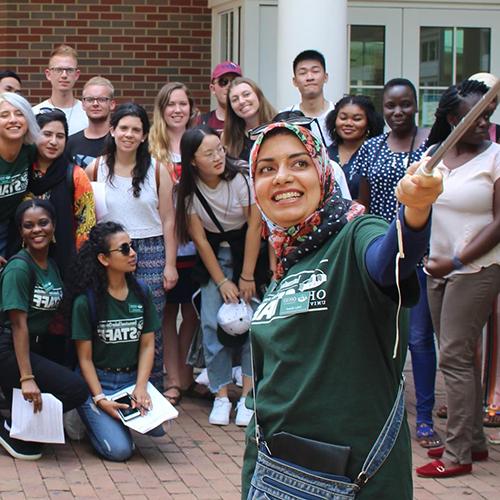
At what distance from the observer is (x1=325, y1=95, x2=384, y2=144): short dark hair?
658 cm

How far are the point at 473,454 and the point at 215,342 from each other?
1.71 m

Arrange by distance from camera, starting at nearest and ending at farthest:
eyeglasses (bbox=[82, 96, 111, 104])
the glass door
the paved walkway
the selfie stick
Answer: the selfie stick
the paved walkway
eyeglasses (bbox=[82, 96, 111, 104])
the glass door

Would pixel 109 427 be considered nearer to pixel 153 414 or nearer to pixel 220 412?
pixel 153 414

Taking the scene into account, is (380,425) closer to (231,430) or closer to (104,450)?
(104,450)

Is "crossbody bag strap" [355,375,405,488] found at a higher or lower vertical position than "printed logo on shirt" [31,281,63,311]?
higher

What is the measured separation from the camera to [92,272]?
5.70 meters

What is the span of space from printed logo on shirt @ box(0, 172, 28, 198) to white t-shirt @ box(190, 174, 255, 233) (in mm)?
1041

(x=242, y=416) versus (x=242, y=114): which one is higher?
(x=242, y=114)

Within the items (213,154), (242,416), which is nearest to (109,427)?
(242,416)

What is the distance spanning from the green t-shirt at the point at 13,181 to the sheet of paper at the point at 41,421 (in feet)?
3.33

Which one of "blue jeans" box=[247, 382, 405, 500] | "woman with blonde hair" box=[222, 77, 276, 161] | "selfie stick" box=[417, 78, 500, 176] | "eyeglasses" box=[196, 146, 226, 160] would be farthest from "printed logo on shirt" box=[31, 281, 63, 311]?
"selfie stick" box=[417, 78, 500, 176]

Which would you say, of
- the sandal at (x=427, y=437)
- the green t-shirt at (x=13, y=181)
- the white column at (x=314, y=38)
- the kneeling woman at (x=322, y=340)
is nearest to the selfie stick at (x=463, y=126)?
the kneeling woman at (x=322, y=340)

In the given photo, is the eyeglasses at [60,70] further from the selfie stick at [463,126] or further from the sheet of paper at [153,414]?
the selfie stick at [463,126]

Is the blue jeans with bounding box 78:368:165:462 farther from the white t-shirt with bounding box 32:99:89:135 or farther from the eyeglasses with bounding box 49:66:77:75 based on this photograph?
the eyeglasses with bounding box 49:66:77:75
